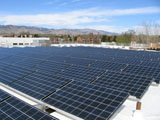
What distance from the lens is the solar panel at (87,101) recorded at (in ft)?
17.3

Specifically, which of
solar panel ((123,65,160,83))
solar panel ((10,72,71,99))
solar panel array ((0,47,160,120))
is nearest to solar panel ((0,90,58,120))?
solar panel array ((0,47,160,120))

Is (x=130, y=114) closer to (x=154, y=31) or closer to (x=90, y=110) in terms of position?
(x=90, y=110)

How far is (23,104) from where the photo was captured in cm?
579

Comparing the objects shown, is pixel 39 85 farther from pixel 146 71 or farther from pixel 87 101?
pixel 146 71

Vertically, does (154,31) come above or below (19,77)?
above

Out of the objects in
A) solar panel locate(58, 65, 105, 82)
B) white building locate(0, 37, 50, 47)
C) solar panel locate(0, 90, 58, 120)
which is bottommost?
solar panel locate(0, 90, 58, 120)

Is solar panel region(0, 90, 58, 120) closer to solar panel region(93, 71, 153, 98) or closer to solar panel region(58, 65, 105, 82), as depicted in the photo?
solar panel region(93, 71, 153, 98)

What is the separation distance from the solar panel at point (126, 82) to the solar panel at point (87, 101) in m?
1.95

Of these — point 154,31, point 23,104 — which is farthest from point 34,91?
point 154,31

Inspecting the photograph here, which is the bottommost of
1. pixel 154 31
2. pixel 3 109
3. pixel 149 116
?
pixel 149 116

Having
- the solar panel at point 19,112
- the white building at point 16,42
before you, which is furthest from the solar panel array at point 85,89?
the white building at point 16,42

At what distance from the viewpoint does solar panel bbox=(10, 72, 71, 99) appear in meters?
7.47

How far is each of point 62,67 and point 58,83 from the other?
5.32 m

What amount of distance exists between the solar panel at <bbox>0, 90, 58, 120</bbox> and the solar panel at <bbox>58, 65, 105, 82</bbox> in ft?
17.9
